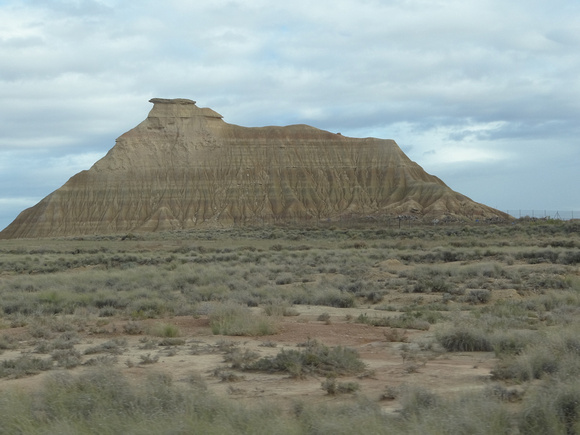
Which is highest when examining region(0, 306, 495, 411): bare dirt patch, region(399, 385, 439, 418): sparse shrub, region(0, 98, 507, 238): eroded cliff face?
region(0, 98, 507, 238): eroded cliff face

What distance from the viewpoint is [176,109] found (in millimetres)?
114938

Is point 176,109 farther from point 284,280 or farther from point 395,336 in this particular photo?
point 395,336

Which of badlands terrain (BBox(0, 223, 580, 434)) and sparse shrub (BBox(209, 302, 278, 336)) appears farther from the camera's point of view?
sparse shrub (BBox(209, 302, 278, 336))

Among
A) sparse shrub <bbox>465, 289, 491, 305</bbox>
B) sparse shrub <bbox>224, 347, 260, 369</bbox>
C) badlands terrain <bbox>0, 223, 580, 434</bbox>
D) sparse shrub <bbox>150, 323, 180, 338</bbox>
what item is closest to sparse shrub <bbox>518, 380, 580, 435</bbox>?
badlands terrain <bbox>0, 223, 580, 434</bbox>

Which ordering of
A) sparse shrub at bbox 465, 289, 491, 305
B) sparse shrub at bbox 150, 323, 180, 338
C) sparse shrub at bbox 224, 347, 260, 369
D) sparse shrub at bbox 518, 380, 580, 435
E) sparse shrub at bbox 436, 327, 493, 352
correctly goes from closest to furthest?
sparse shrub at bbox 518, 380, 580, 435, sparse shrub at bbox 224, 347, 260, 369, sparse shrub at bbox 436, 327, 493, 352, sparse shrub at bbox 150, 323, 180, 338, sparse shrub at bbox 465, 289, 491, 305

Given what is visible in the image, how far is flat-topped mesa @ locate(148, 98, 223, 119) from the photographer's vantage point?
11394 centimetres

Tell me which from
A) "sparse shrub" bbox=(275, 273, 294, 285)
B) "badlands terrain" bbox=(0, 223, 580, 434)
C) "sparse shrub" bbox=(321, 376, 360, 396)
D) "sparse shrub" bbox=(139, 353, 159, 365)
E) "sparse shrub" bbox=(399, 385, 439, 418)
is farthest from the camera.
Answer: "sparse shrub" bbox=(275, 273, 294, 285)

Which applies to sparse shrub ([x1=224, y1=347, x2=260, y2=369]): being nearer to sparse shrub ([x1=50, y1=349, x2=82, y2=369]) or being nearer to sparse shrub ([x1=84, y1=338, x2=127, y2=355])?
sparse shrub ([x1=84, y1=338, x2=127, y2=355])

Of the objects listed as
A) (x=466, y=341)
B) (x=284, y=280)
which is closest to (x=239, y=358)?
(x=466, y=341)

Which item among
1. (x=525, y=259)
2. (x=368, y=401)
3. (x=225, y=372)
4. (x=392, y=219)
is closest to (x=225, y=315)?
(x=225, y=372)

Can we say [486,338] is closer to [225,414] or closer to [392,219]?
[225,414]

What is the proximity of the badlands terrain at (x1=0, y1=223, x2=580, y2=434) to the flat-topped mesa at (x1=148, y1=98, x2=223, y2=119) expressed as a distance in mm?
90928

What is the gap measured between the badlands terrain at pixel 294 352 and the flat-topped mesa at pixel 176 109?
90.9 metres

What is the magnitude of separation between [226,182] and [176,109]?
63.6 feet
